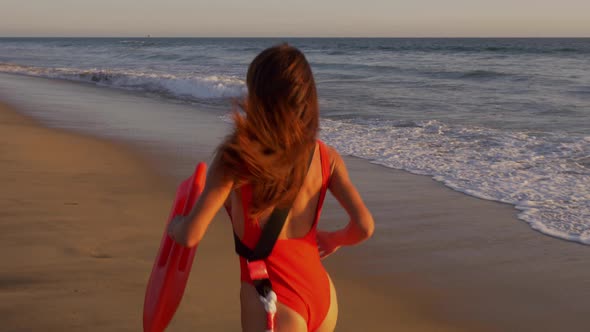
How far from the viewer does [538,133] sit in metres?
10.6

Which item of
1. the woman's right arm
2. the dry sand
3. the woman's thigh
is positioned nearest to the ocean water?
the woman's right arm

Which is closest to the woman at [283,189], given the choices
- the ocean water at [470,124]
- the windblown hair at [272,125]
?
the windblown hair at [272,125]

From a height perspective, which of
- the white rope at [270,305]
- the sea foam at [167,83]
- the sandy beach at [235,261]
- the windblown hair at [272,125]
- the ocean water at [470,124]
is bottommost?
the sea foam at [167,83]

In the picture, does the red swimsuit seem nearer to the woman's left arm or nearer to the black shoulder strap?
the black shoulder strap

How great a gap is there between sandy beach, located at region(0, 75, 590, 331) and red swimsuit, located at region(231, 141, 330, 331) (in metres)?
1.55

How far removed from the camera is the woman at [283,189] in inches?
69.5

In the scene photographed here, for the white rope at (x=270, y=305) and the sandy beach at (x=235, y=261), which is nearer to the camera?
the white rope at (x=270, y=305)

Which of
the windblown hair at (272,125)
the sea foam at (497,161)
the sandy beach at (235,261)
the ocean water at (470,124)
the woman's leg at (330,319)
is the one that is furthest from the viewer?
the ocean water at (470,124)

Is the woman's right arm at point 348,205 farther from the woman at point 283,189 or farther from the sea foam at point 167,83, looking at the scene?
the sea foam at point 167,83

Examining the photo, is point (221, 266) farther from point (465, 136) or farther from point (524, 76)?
point (524, 76)

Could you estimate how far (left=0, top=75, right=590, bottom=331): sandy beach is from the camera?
11.9 feet

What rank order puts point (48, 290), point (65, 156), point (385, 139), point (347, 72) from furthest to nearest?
point (347, 72)
point (385, 139)
point (65, 156)
point (48, 290)

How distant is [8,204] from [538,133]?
8.15 metres

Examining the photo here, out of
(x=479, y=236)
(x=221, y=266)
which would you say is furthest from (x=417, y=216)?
(x=221, y=266)
